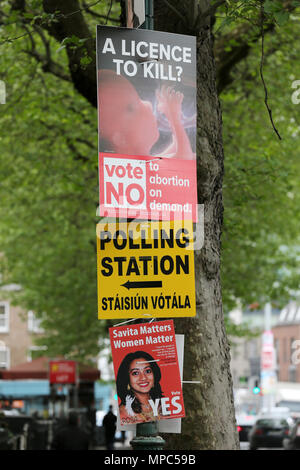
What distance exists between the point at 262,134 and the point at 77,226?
662cm

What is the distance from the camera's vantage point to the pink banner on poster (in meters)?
5.66

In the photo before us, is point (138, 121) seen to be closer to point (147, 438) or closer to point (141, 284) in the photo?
point (141, 284)

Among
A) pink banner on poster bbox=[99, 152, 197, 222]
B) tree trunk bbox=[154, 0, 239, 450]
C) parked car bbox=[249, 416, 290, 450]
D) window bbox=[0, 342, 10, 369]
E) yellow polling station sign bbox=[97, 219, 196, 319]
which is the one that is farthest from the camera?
window bbox=[0, 342, 10, 369]

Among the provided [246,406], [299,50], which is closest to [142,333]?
[299,50]

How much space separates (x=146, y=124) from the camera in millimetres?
6031

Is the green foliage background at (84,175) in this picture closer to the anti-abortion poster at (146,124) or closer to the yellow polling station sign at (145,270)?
the anti-abortion poster at (146,124)

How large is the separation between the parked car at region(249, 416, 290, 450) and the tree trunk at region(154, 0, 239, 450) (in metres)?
27.7

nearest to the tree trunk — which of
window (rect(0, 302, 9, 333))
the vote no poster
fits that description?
the vote no poster

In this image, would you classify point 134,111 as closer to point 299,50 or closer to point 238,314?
point 299,50

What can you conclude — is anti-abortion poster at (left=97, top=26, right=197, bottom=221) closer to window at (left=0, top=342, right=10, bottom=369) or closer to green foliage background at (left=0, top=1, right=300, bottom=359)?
green foliage background at (left=0, top=1, right=300, bottom=359)

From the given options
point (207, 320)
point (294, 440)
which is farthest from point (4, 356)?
point (207, 320)

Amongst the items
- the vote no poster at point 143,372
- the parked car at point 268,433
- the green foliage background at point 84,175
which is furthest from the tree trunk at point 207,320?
the parked car at point 268,433

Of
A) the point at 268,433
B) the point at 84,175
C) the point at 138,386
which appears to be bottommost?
the point at 268,433

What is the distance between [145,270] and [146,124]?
3.15ft
